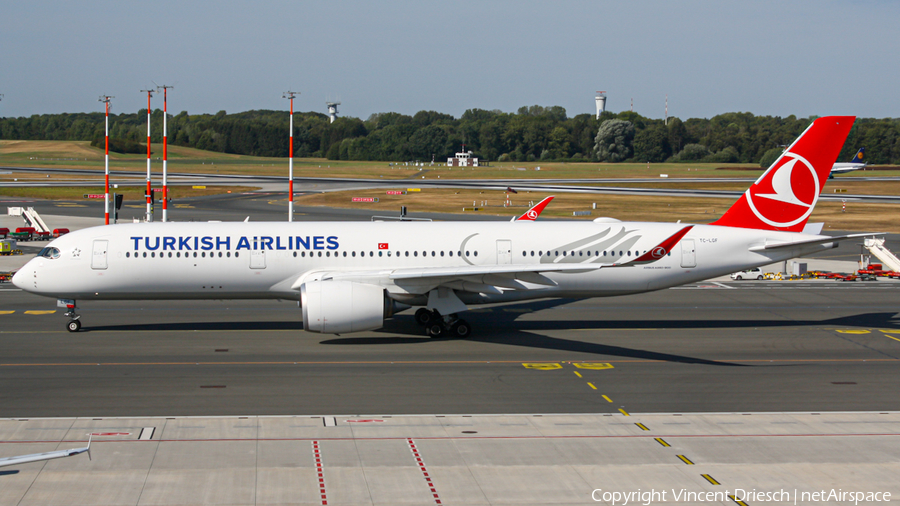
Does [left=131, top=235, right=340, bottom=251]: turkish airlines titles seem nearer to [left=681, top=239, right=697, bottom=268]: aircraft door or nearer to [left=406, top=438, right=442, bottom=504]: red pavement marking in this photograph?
[left=406, top=438, right=442, bottom=504]: red pavement marking

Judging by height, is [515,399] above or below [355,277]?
below

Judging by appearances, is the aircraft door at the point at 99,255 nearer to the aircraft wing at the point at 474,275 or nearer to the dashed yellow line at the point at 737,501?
the aircraft wing at the point at 474,275

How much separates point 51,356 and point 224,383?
7.04m

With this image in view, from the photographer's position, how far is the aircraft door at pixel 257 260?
28562 millimetres

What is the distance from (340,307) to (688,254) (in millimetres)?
13456

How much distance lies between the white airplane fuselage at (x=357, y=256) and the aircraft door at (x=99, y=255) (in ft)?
0.12

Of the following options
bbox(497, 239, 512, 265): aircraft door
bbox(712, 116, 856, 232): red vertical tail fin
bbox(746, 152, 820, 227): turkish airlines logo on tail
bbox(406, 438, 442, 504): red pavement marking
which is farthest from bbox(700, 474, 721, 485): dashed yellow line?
bbox(746, 152, 820, 227): turkish airlines logo on tail

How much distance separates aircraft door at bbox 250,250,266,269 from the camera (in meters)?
28.6

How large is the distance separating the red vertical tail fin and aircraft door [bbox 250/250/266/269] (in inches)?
720

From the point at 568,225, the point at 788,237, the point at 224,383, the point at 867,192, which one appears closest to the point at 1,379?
the point at 224,383

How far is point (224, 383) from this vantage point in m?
22.2

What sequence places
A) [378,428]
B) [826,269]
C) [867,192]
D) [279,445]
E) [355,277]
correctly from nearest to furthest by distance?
1. [279,445]
2. [378,428]
3. [355,277]
4. [826,269]
5. [867,192]

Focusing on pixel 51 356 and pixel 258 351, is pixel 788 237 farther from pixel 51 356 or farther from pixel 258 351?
pixel 51 356

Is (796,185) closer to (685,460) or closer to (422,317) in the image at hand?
(422,317)
